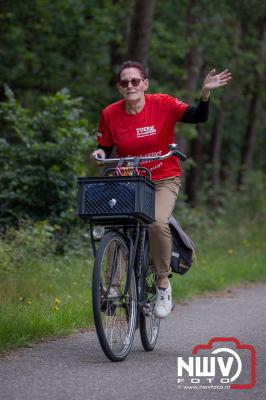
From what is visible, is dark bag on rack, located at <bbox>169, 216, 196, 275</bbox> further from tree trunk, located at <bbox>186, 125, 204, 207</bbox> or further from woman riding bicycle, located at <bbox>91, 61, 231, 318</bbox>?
tree trunk, located at <bbox>186, 125, 204, 207</bbox>

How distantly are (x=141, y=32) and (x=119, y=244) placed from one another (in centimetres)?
933

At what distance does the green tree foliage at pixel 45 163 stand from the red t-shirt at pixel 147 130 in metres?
5.89

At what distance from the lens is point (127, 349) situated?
278 inches

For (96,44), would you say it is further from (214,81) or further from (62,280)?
(214,81)

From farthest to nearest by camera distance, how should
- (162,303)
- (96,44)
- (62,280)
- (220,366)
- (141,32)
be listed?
(96,44), (141,32), (62,280), (162,303), (220,366)

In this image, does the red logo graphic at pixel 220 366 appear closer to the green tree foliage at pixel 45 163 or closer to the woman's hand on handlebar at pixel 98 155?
the woman's hand on handlebar at pixel 98 155

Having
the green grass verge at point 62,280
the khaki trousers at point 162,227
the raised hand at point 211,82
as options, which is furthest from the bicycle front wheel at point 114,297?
the raised hand at point 211,82

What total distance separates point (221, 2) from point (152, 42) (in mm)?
2209

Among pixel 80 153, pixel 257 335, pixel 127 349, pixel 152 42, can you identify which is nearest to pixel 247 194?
pixel 152 42

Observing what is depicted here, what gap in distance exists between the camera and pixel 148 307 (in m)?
7.59

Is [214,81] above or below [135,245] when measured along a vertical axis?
above

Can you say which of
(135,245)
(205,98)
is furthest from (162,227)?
(205,98)

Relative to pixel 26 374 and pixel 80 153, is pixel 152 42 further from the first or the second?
pixel 26 374

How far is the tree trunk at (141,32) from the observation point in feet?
52.3
